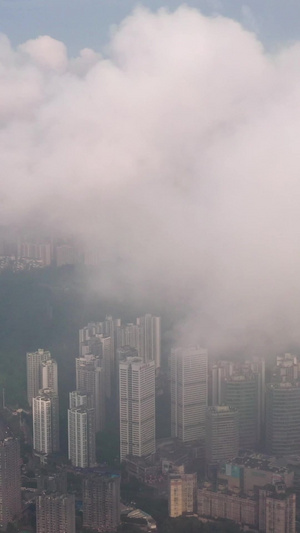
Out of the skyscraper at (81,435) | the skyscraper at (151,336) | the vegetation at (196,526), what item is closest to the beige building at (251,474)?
the vegetation at (196,526)

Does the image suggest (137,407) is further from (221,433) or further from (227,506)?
(227,506)

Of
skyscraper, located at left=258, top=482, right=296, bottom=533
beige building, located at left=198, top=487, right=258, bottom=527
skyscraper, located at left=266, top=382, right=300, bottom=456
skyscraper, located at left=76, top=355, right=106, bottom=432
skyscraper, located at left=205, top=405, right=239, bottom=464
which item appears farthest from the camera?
skyscraper, located at left=76, top=355, right=106, bottom=432

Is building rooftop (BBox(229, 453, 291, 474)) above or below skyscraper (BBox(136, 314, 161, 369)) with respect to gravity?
below

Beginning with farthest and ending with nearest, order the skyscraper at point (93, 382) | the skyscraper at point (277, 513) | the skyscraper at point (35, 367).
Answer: the skyscraper at point (35, 367)
the skyscraper at point (93, 382)
the skyscraper at point (277, 513)

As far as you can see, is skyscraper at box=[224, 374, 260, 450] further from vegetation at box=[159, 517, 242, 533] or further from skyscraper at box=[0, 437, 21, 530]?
skyscraper at box=[0, 437, 21, 530]

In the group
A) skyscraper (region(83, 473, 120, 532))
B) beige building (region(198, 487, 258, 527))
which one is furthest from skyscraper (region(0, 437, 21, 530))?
beige building (region(198, 487, 258, 527))

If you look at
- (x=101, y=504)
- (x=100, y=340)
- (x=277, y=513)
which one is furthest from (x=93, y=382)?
(x=277, y=513)

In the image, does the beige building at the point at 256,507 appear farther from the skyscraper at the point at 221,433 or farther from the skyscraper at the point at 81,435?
the skyscraper at the point at 81,435
